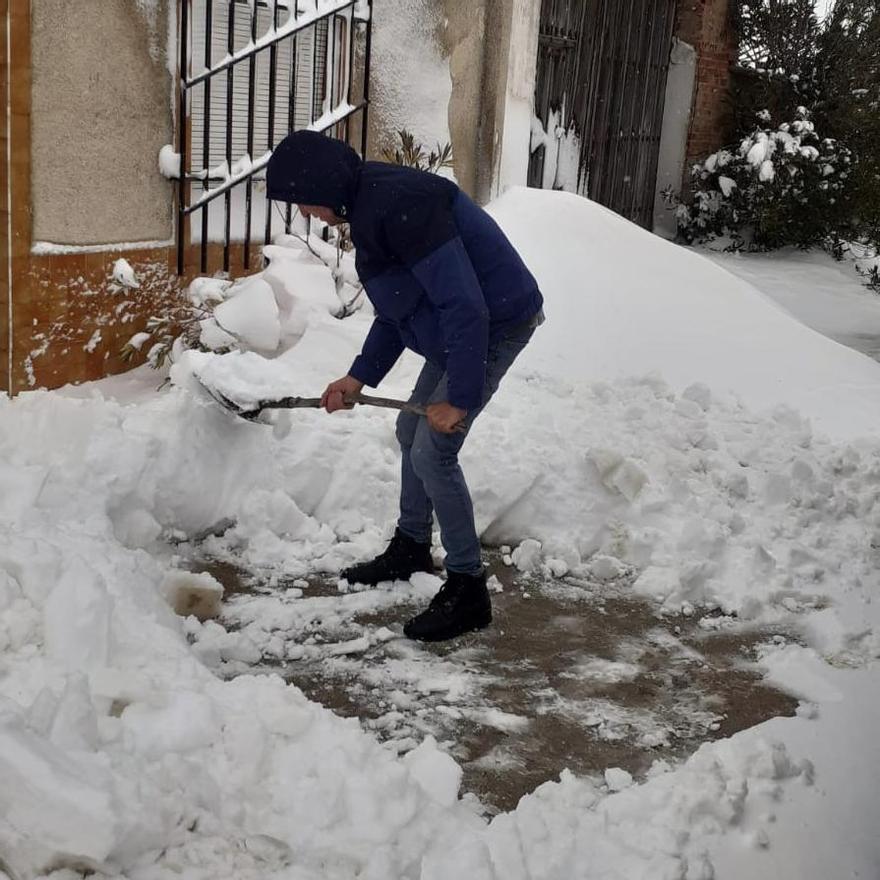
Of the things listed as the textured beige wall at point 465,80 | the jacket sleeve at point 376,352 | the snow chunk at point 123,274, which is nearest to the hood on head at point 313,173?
the jacket sleeve at point 376,352

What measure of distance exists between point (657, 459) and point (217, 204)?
2.76 m

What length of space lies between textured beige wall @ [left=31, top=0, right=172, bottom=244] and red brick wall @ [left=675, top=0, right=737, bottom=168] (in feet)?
23.5

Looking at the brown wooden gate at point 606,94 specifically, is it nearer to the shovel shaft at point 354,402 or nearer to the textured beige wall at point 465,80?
the textured beige wall at point 465,80

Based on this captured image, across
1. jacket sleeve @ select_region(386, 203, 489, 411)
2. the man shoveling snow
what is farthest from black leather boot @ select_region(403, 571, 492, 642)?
jacket sleeve @ select_region(386, 203, 489, 411)

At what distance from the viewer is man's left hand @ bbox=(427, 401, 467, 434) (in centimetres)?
314

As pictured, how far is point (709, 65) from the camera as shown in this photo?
11.2m

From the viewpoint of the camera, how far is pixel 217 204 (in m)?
5.88

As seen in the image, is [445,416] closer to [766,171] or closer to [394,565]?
[394,565]

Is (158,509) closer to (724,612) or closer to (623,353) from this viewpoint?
(724,612)

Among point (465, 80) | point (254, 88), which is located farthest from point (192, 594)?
point (465, 80)

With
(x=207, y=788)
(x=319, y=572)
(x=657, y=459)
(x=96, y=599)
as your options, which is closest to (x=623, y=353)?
(x=657, y=459)

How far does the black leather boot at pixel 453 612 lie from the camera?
11.2ft

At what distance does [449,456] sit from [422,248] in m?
0.69

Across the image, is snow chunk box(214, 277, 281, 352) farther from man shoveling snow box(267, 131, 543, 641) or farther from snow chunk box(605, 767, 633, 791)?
snow chunk box(605, 767, 633, 791)
